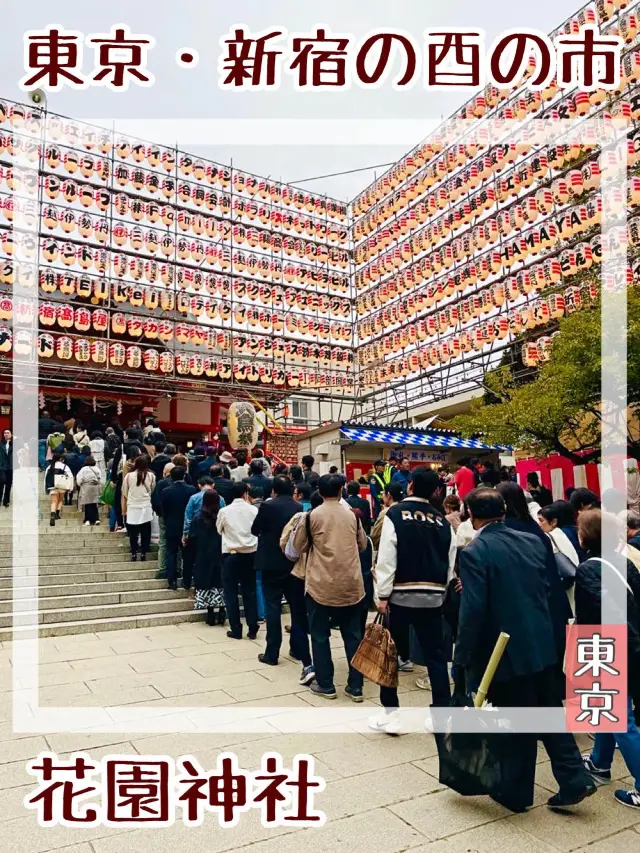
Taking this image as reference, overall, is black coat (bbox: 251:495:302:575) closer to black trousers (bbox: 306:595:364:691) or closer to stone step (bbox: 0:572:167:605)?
black trousers (bbox: 306:595:364:691)

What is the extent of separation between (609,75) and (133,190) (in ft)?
56.0

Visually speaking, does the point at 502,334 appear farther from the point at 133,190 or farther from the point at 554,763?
the point at 554,763

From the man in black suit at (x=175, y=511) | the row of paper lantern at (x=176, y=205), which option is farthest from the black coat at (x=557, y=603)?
the row of paper lantern at (x=176, y=205)

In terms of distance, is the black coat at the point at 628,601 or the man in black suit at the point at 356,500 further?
the man in black suit at the point at 356,500

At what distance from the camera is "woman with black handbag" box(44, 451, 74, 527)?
10.7 m

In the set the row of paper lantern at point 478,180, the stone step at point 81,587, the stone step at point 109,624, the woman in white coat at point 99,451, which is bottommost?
the stone step at point 109,624

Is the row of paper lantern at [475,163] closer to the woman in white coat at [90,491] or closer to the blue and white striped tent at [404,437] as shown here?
the blue and white striped tent at [404,437]

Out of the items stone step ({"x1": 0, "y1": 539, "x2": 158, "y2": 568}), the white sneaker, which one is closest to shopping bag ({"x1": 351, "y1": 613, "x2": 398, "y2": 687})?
the white sneaker

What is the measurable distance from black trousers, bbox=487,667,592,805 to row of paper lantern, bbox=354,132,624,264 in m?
14.2

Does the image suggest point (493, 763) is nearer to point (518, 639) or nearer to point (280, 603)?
point (518, 639)

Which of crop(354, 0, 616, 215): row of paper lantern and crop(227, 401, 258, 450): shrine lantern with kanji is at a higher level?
crop(354, 0, 616, 215): row of paper lantern

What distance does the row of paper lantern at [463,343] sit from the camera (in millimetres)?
16234

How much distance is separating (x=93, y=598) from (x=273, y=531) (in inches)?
129

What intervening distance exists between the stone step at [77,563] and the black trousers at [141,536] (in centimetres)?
20
